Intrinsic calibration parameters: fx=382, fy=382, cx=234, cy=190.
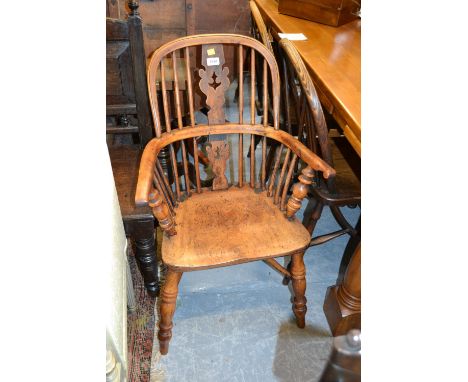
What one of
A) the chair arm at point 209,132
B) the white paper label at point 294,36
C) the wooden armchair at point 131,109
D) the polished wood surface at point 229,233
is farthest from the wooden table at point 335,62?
the wooden armchair at point 131,109

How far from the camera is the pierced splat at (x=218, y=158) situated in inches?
55.2

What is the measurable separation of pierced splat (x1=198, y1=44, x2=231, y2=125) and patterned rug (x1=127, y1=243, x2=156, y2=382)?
78cm

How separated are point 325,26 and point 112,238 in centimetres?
192

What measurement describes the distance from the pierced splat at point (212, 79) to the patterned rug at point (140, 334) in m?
0.78

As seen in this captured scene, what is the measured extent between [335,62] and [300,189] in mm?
797

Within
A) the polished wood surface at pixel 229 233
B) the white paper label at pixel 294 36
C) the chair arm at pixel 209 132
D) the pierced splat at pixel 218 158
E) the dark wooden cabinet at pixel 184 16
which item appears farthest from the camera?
the dark wooden cabinet at pixel 184 16

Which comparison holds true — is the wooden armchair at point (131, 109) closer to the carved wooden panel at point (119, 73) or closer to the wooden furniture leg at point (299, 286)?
the carved wooden panel at point (119, 73)

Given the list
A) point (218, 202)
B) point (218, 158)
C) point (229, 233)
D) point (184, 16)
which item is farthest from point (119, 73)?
point (184, 16)

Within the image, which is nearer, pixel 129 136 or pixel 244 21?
pixel 129 136

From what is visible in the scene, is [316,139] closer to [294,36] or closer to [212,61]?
[212,61]

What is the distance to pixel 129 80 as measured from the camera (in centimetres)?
141
